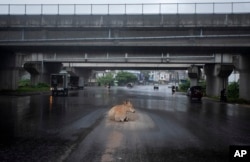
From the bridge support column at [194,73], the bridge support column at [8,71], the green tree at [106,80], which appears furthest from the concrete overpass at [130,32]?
the green tree at [106,80]

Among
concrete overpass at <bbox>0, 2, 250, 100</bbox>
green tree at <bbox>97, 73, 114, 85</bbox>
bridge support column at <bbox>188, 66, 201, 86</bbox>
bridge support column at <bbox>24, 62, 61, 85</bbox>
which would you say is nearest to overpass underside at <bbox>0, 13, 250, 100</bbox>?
concrete overpass at <bbox>0, 2, 250, 100</bbox>

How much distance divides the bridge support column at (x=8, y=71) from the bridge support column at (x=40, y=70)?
18665 millimetres

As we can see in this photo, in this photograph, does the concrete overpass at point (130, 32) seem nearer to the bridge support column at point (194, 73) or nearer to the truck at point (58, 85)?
the truck at point (58, 85)

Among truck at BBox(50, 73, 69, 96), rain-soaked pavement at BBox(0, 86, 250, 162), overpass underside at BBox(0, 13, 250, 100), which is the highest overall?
overpass underside at BBox(0, 13, 250, 100)

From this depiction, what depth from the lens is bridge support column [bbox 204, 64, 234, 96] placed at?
63.2 m

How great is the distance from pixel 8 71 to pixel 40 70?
23.8m

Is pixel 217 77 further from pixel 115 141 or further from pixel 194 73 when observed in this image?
pixel 115 141

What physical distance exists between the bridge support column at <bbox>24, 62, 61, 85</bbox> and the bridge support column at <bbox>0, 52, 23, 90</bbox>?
18665 millimetres

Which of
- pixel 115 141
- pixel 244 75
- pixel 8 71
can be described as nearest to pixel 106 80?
pixel 8 71

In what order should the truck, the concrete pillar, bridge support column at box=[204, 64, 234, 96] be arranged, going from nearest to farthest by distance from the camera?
the concrete pillar, the truck, bridge support column at box=[204, 64, 234, 96]

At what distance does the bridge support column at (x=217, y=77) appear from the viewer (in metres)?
63.2

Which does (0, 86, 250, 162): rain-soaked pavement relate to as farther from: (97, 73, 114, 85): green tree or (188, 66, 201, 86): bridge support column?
(97, 73, 114, 85): green tree

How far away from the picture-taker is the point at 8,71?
5359 cm

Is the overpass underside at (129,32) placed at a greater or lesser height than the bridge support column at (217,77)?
greater
